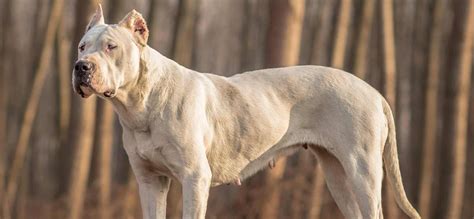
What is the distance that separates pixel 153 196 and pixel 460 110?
8.30 m

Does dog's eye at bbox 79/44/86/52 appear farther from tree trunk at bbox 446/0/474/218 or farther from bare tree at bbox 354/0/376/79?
tree trunk at bbox 446/0/474/218

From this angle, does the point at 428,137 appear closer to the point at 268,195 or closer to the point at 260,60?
the point at 268,195

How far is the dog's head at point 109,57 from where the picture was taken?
18.1 ft

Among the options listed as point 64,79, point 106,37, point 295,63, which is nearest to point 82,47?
point 106,37

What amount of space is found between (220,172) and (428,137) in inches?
349

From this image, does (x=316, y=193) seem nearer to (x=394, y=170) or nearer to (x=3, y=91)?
(x=3, y=91)

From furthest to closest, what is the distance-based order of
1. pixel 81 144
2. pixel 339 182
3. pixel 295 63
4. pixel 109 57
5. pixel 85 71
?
pixel 81 144, pixel 295 63, pixel 339 182, pixel 109 57, pixel 85 71

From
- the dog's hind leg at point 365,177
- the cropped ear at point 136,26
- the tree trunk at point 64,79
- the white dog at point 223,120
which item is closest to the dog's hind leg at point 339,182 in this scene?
the white dog at point 223,120

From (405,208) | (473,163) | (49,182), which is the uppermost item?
(405,208)

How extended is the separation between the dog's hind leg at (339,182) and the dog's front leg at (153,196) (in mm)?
1110

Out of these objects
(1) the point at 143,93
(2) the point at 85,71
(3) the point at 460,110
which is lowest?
(3) the point at 460,110

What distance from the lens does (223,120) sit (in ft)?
20.9

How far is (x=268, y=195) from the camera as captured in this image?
11484mm

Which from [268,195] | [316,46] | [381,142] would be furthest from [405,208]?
[316,46]
